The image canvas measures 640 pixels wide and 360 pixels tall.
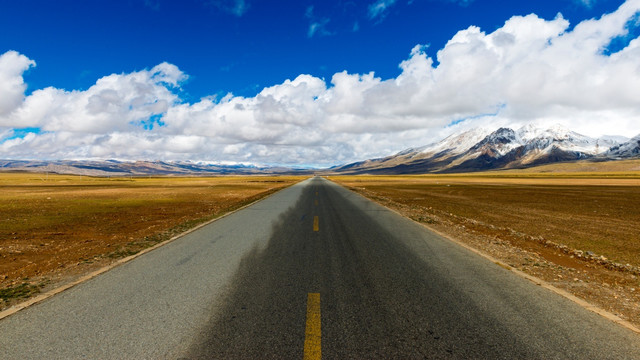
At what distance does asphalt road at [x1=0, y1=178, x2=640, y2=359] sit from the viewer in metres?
3.59

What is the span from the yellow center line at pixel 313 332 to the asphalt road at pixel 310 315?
0.02 meters

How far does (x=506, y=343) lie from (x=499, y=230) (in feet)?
33.7

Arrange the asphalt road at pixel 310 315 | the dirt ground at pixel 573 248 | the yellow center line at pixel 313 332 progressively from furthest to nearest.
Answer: the dirt ground at pixel 573 248 < the asphalt road at pixel 310 315 < the yellow center line at pixel 313 332

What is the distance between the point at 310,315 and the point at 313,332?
459 millimetres

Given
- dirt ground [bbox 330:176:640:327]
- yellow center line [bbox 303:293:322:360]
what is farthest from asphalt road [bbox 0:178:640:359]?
dirt ground [bbox 330:176:640:327]

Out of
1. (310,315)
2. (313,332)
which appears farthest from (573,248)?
(313,332)

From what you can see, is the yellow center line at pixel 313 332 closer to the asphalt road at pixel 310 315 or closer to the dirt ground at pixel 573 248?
the asphalt road at pixel 310 315

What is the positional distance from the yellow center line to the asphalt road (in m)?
0.02

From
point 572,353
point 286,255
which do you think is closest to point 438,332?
point 572,353

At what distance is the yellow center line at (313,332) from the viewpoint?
11.3ft

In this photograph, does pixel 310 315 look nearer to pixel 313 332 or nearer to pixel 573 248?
pixel 313 332

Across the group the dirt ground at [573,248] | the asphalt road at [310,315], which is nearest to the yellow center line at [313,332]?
the asphalt road at [310,315]

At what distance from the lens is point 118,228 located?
12.8m

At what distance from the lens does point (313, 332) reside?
12.7 feet
